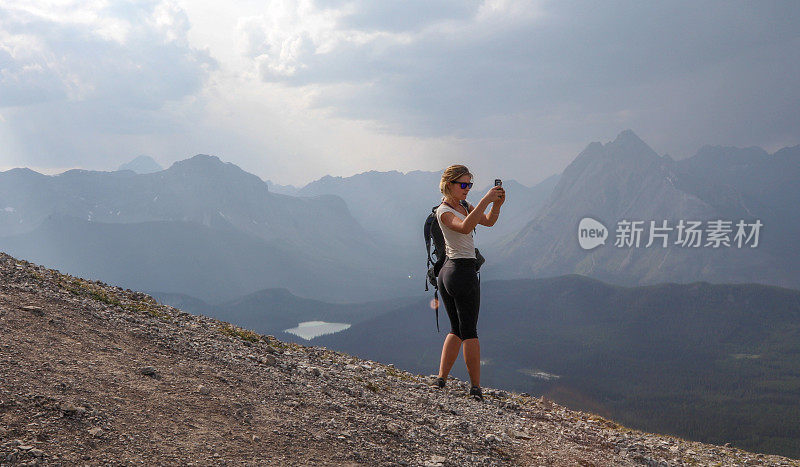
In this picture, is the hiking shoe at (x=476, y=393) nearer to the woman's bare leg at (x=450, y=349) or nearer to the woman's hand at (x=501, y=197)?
the woman's bare leg at (x=450, y=349)

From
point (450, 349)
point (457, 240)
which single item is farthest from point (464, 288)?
point (450, 349)

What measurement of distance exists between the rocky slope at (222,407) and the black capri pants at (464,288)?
1573 millimetres

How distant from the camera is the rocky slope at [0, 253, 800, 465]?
19.2 ft

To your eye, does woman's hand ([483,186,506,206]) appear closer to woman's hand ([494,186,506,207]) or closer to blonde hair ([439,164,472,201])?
woman's hand ([494,186,506,207])

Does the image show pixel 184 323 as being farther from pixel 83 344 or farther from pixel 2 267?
pixel 2 267

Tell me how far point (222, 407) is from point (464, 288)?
192 inches

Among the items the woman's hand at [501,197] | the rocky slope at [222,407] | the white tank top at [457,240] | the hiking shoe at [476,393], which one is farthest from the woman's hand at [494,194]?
the hiking shoe at [476,393]

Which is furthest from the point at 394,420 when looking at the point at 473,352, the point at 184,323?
the point at 184,323

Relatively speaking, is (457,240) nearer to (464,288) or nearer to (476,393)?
(464,288)

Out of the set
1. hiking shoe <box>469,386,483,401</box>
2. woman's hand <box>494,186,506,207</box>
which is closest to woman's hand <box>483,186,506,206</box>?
woman's hand <box>494,186,506,207</box>

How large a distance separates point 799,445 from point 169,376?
230m

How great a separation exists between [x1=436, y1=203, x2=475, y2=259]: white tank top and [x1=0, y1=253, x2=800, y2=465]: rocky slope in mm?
2856

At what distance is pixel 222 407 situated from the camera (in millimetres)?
7203

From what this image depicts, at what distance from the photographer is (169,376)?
7.93 meters
